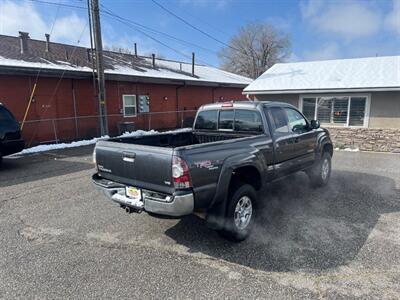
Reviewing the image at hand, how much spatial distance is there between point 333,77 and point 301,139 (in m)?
9.55

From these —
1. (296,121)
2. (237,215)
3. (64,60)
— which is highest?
(64,60)

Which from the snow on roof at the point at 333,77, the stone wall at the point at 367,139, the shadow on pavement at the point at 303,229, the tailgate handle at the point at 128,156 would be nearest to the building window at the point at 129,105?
the snow on roof at the point at 333,77

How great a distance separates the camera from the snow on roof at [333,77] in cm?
1216

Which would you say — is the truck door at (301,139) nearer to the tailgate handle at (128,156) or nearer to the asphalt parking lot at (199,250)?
the asphalt parking lot at (199,250)

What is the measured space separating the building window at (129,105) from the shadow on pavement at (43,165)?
6.18 metres

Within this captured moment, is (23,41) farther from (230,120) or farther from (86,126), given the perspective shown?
(230,120)

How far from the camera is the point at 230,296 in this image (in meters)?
2.97

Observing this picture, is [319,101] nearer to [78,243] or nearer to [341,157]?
[341,157]

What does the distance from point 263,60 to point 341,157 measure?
45268 mm

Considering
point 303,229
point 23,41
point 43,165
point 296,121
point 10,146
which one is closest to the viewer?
point 303,229

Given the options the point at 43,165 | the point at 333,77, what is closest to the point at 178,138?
the point at 43,165

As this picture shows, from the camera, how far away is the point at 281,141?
5047 millimetres

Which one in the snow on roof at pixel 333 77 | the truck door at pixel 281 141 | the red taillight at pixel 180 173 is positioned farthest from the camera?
the snow on roof at pixel 333 77

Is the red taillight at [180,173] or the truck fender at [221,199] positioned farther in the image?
the truck fender at [221,199]
